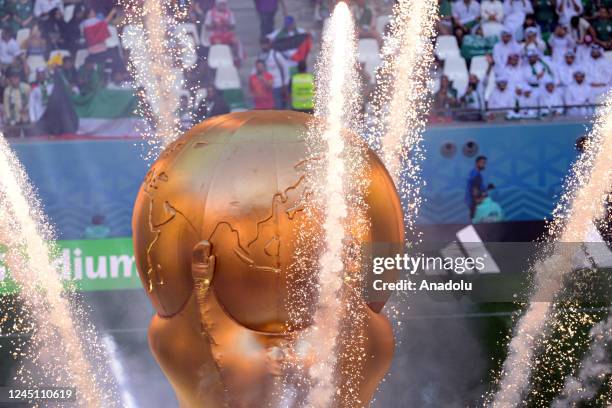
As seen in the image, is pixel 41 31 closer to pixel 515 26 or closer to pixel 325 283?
pixel 515 26

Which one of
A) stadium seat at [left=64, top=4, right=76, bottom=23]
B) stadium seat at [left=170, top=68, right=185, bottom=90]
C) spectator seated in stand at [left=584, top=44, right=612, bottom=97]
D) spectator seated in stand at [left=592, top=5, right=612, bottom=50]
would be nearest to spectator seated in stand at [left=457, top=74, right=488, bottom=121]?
spectator seated in stand at [left=584, top=44, right=612, bottom=97]

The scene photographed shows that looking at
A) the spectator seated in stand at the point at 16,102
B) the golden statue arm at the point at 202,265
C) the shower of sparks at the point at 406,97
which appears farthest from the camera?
the spectator seated in stand at the point at 16,102

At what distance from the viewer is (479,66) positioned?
1334cm

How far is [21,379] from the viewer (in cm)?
937

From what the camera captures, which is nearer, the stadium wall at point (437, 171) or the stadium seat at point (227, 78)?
the stadium wall at point (437, 171)

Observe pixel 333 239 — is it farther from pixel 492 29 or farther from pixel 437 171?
pixel 492 29

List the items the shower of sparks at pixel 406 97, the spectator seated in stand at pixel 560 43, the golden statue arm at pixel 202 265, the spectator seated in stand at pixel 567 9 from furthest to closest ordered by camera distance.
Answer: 1. the spectator seated in stand at pixel 567 9
2. the spectator seated in stand at pixel 560 43
3. the shower of sparks at pixel 406 97
4. the golden statue arm at pixel 202 265

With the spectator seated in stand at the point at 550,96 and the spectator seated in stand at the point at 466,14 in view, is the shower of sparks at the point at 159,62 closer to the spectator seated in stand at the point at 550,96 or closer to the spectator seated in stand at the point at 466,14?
the spectator seated in stand at the point at 466,14

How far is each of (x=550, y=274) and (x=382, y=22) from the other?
5.24 m

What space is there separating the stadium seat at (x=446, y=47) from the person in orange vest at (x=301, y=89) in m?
1.77

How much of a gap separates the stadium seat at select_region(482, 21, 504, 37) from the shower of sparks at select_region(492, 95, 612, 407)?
3.82 m

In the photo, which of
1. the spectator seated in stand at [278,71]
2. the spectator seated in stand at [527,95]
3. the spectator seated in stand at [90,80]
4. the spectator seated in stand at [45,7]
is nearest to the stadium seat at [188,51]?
the spectator seated in stand at [278,71]

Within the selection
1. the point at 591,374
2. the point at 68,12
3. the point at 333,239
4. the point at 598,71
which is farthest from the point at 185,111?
the point at 333,239

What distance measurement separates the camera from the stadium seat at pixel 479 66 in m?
13.3
